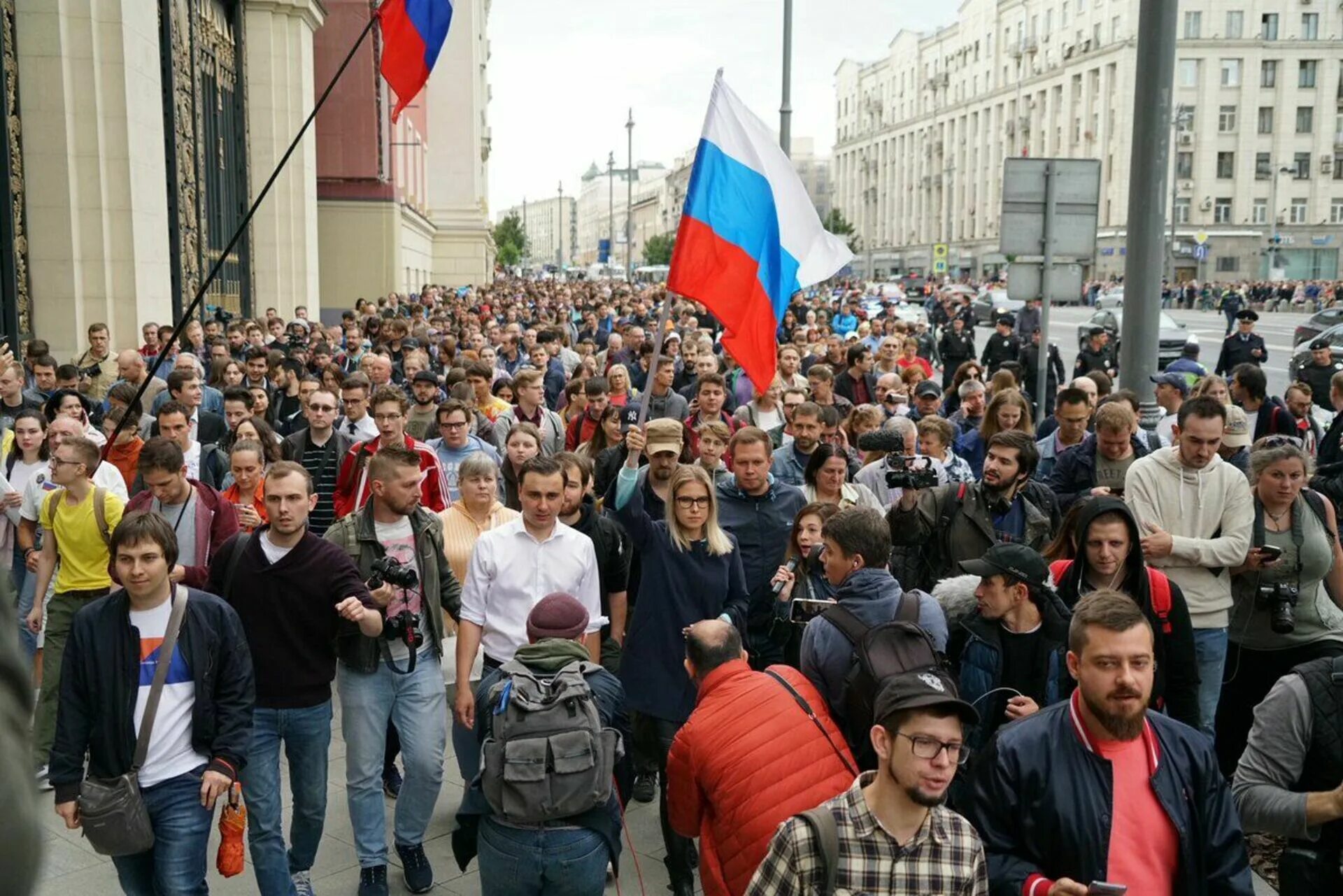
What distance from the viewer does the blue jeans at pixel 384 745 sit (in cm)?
535

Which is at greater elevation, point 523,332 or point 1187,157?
point 1187,157

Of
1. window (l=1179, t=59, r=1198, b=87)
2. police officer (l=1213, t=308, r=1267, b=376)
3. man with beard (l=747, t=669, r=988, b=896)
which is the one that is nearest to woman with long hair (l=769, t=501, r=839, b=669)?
man with beard (l=747, t=669, r=988, b=896)

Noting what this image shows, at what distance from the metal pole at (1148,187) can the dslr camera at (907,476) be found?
2.99 metres

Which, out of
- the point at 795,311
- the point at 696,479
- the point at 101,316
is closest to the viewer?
the point at 696,479

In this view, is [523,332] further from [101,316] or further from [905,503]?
[905,503]

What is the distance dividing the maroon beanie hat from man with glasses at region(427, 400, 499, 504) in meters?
4.03

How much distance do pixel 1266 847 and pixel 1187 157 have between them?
88.8 m

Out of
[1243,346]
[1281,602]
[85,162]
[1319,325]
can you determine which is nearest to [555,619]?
[1281,602]

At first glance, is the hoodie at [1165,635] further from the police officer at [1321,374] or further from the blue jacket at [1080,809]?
the police officer at [1321,374]

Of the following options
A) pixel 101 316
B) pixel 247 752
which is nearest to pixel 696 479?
pixel 247 752

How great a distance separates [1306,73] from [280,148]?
8207 cm

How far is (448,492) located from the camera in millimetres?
7906

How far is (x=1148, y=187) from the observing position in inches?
355

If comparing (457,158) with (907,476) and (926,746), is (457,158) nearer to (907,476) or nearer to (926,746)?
(907,476)
